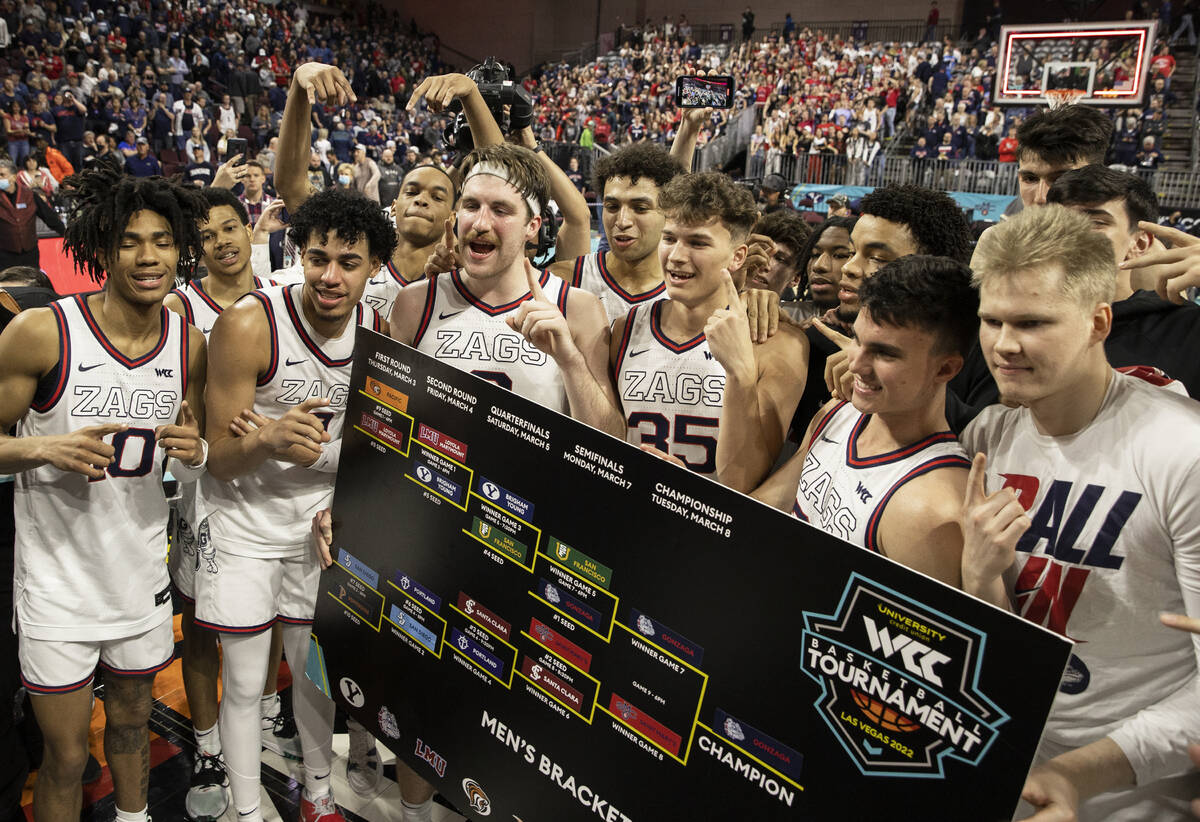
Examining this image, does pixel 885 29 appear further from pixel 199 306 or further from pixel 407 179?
pixel 199 306

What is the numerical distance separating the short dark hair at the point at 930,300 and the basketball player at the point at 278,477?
5.93 ft

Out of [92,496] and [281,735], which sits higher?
[92,496]

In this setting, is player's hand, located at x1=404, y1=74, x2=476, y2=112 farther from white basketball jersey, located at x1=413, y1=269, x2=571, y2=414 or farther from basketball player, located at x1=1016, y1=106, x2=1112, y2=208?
basketball player, located at x1=1016, y1=106, x2=1112, y2=208

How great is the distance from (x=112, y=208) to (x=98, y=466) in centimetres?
88

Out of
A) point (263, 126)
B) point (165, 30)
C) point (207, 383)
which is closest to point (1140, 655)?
point (207, 383)

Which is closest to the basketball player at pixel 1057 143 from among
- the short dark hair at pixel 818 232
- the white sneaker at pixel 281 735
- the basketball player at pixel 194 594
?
the short dark hair at pixel 818 232

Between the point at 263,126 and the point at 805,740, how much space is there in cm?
1895

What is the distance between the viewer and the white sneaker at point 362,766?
3580 millimetres

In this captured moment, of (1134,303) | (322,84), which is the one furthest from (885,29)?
(1134,303)

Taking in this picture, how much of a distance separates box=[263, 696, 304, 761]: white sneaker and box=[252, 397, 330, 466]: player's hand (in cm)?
171

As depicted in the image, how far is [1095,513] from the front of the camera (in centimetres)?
185

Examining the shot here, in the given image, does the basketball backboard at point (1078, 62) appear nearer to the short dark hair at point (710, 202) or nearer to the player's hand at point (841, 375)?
the short dark hair at point (710, 202)

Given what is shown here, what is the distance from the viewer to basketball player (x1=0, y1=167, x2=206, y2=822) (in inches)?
111

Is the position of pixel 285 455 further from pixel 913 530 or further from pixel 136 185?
pixel 913 530
